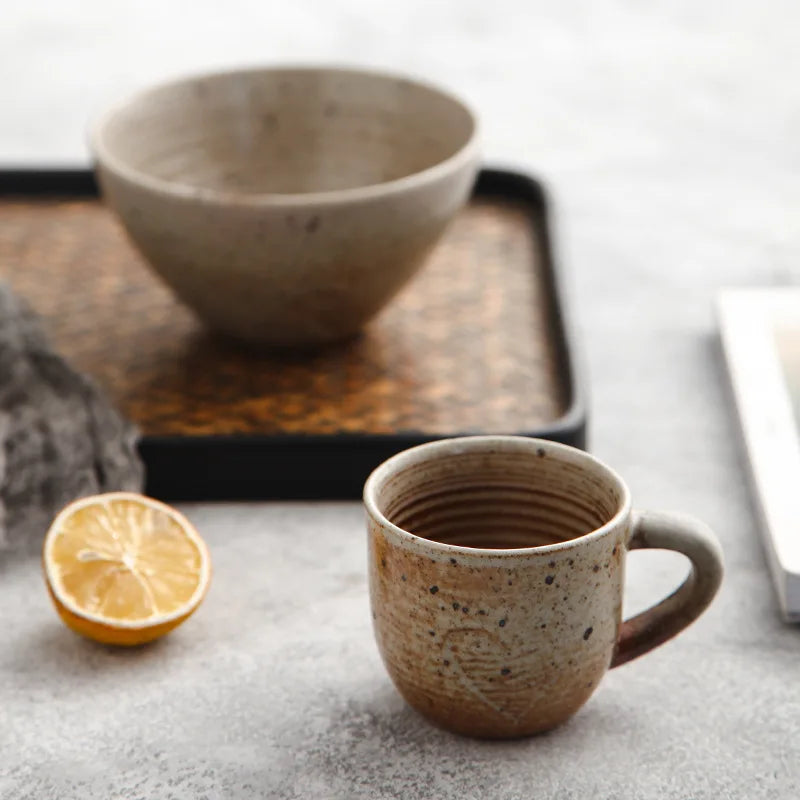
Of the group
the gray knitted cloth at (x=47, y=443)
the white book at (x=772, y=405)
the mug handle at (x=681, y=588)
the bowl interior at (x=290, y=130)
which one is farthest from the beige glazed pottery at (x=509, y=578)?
the bowl interior at (x=290, y=130)

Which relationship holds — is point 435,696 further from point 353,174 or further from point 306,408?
point 353,174

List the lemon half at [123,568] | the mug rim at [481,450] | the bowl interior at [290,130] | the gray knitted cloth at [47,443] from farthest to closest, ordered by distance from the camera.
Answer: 1. the bowl interior at [290,130]
2. the gray knitted cloth at [47,443]
3. the lemon half at [123,568]
4. the mug rim at [481,450]

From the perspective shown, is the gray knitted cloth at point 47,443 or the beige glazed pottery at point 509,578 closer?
the beige glazed pottery at point 509,578

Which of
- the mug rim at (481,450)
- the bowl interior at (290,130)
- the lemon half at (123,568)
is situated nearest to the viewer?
the mug rim at (481,450)

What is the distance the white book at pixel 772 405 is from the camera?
83cm

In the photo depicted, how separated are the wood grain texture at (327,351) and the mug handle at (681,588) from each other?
26 centimetres

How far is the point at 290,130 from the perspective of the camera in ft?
3.93

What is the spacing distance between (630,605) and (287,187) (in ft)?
1.77

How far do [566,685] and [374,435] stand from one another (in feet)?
0.96

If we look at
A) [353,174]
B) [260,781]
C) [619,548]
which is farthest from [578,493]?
[353,174]

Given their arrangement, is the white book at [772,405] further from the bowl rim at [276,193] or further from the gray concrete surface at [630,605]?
the bowl rim at [276,193]

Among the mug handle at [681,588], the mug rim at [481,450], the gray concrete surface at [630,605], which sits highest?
the mug rim at [481,450]

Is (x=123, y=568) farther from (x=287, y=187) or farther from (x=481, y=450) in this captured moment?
(x=287, y=187)

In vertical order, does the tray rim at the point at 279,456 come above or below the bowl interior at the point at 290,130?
below
